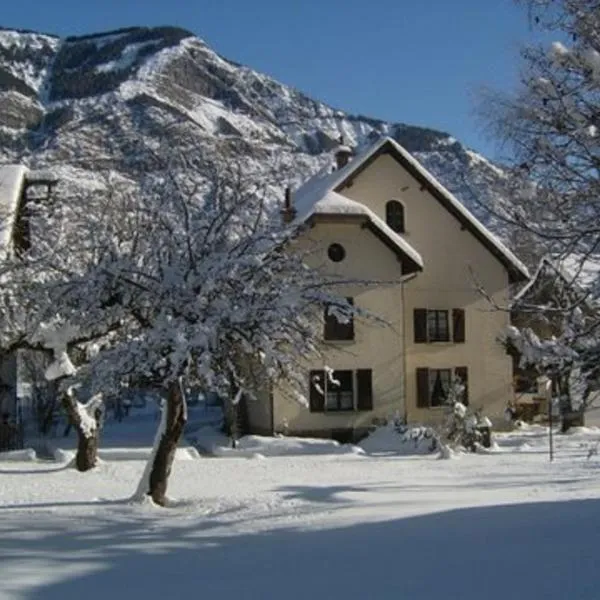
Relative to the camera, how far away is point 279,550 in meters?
9.31

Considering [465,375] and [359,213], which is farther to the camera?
[465,375]

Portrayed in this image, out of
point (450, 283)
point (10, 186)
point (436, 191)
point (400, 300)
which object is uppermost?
point (436, 191)

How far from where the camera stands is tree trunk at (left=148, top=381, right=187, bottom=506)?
1502 cm

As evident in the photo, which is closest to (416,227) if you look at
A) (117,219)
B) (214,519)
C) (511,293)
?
(511,293)

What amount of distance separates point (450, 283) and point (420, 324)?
6.30 feet

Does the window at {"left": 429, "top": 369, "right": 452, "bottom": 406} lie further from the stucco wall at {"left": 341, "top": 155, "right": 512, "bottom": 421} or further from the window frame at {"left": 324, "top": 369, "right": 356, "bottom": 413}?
the window frame at {"left": 324, "top": 369, "right": 356, "bottom": 413}

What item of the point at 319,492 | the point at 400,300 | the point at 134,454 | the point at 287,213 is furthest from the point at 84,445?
the point at 400,300

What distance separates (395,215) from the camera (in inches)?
1337

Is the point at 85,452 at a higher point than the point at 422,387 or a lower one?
lower

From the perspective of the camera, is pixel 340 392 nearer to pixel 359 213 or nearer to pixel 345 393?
pixel 345 393

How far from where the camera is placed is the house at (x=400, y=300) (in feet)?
102

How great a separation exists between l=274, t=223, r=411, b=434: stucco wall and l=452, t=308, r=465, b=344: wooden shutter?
2.59 m

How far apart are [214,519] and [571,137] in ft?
21.8

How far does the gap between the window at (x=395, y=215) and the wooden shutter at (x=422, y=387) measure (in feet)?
16.5
